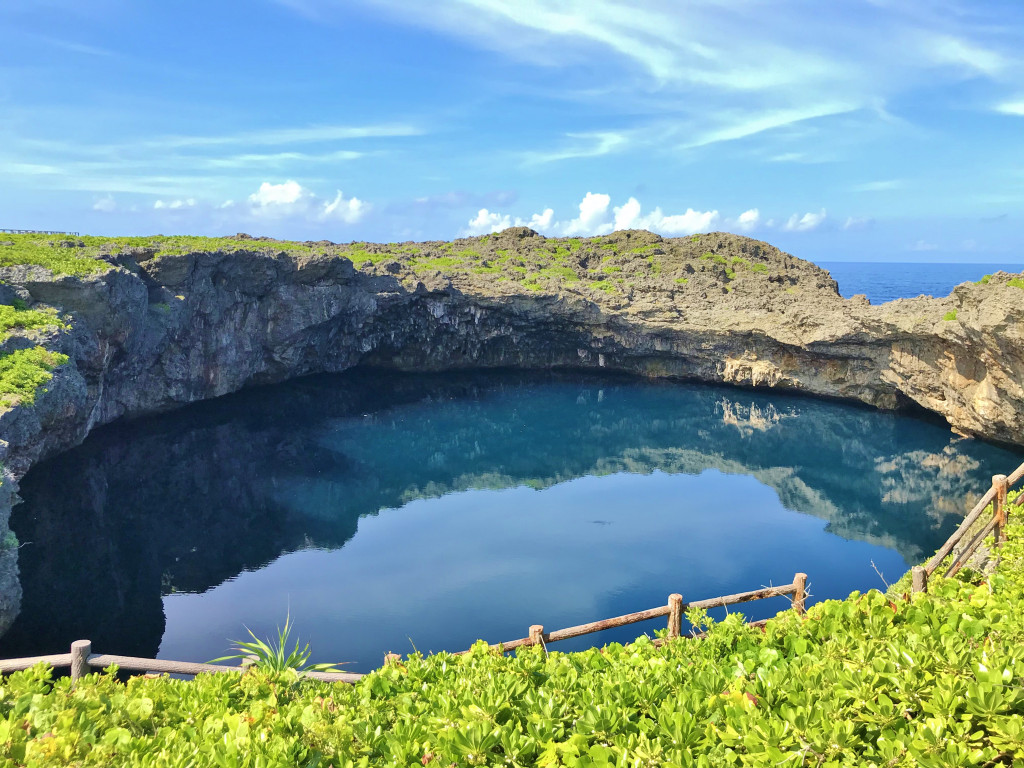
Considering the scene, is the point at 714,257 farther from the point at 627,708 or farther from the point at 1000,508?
the point at 627,708

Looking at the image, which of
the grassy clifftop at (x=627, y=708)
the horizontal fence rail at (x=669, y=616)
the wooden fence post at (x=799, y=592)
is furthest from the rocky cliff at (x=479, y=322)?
the wooden fence post at (x=799, y=592)

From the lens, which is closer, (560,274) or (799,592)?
(799,592)

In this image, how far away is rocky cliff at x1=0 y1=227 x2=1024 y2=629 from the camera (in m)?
25.6

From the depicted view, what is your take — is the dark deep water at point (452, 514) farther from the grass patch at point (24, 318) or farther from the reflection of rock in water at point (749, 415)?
the grass patch at point (24, 318)

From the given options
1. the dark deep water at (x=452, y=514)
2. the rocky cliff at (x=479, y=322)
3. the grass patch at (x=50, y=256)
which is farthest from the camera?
the rocky cliff at (x=479, y=322)

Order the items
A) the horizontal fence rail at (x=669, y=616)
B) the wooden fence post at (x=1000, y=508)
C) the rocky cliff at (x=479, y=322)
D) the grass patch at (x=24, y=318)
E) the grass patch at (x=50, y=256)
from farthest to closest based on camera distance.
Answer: the rocky cliff at (x=479, y=322), the grass patch at (x=50, y=256), the grass patch at (x=24, y=318), the wooden fence post at (x=1000, y=508), the horizontal fence rail at (x=669, y=616)

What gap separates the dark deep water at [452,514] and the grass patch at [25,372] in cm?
481

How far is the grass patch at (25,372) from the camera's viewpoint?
1788 centimetres

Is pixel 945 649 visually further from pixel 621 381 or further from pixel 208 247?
pixel 621 381

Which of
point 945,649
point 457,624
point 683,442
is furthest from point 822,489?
point 945,649

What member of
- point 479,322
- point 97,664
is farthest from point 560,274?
point 97,664

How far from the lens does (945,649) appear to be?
Answer: 524 cm

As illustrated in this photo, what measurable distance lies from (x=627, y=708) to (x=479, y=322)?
40.5 metres

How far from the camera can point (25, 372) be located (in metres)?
19.0
